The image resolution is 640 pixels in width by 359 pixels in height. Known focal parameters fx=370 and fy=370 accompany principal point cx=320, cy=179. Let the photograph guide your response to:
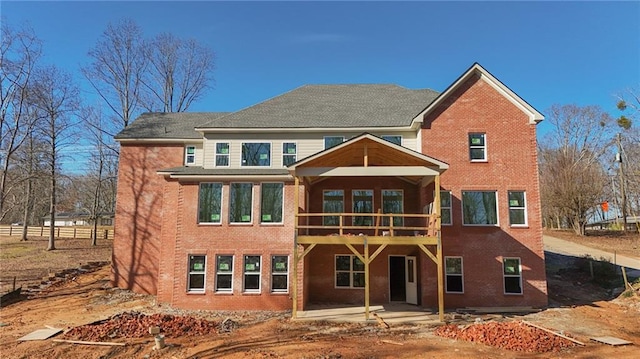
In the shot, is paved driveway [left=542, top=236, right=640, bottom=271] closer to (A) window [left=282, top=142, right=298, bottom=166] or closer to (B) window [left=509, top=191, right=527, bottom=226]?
(B) window [left=509, top=191, right=527, bottom=226]

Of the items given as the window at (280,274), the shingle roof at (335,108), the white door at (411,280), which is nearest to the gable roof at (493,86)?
the shingle roof at (335,108)

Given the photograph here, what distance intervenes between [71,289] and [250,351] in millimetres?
16139

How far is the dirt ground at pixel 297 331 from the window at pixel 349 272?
3.60m

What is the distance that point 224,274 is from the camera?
17.0m

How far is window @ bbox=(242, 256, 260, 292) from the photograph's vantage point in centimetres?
1691

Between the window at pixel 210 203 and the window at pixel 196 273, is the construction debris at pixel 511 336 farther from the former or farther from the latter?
the window at pixel 210 203

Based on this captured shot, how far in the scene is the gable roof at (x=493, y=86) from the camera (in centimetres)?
1748

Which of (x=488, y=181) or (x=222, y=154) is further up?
(x=222, y=154)

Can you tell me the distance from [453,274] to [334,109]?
1061 centimetres

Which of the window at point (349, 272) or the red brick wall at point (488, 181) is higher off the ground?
the red brick wall at point (488, 181)

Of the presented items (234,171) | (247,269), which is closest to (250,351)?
(247,269)

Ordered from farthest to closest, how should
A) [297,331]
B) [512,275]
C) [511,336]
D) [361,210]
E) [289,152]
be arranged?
[289,152] → [361,210] → [512,275] → [297,331] → [511,336]

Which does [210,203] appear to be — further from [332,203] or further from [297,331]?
[297,331]

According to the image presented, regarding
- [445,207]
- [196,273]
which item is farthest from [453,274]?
[196,273]
